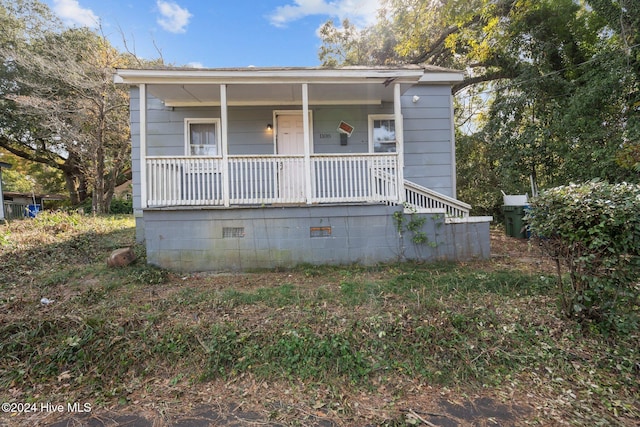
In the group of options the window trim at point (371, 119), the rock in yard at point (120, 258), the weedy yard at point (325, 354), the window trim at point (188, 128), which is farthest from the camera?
the window trim at point (371, 119)

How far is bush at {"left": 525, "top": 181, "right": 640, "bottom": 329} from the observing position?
250 centimetres

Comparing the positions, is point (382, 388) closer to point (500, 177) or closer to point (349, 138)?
point (349, 138)

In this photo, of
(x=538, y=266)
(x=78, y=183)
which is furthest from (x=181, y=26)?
(x=78, y=183)

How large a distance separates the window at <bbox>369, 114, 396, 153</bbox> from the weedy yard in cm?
397

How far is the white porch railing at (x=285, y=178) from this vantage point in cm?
524

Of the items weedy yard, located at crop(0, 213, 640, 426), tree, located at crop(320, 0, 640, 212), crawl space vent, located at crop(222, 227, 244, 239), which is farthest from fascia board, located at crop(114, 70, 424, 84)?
tree, located at crop(320, 0, 640, 212)

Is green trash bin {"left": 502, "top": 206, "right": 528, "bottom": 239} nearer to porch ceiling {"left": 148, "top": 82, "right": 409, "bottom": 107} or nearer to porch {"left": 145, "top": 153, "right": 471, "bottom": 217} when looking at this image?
porch {"left": 145, "top": 153, "right": 471, "bottom": 217}

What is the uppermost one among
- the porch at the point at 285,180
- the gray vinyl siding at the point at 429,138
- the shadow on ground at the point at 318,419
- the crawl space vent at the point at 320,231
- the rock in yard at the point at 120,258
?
the gray vinyl siding at the point at 429,138

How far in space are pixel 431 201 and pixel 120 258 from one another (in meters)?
5.69

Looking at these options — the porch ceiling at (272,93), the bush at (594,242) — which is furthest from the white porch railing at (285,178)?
the bush at (594,242)

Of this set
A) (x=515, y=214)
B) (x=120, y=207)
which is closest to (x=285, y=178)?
(x=515, y=214)

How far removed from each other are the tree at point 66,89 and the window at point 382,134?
36.6ft

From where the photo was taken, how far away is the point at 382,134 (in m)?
7.17

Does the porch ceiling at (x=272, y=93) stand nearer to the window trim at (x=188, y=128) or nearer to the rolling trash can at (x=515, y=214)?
the window trim at (x=188, y=128)
